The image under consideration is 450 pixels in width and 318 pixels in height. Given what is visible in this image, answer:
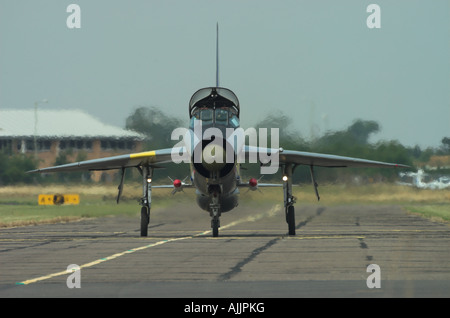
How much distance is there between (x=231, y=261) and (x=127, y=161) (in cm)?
908

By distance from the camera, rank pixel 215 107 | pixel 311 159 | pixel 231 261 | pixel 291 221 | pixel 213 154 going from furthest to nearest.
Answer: pixel 311 159
pixel 291 221
pixel 215 107
pixel 213 154
pixel 231 261

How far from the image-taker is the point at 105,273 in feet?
46.9

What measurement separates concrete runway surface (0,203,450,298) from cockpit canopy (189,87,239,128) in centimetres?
287

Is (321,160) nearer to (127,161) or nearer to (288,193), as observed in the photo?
(288,193)

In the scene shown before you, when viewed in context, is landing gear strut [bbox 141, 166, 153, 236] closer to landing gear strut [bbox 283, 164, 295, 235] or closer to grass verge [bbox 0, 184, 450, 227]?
landing gear strut [bbox 283, 164, 295, 235]

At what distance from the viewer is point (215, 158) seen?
786 inches

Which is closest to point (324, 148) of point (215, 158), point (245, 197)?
point (245, 197)

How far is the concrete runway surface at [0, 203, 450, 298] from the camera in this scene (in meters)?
12.0

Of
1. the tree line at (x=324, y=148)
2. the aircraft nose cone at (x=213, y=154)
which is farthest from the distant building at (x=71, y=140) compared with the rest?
the aircraft nose cone at (x=213, y=154)

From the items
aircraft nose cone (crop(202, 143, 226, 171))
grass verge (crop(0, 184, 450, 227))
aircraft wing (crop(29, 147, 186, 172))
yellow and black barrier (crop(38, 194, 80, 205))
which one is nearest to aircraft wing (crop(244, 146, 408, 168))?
aircraft wing (crop(29, 147, 186, 172))
